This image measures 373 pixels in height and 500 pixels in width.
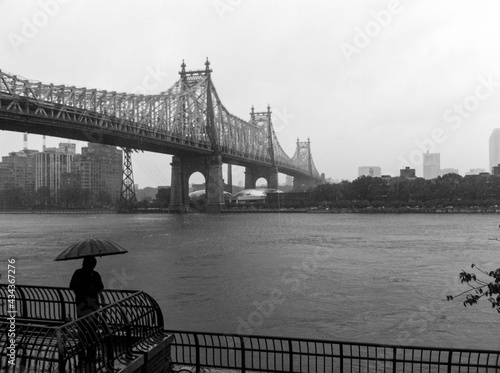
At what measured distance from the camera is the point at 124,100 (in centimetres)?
7594

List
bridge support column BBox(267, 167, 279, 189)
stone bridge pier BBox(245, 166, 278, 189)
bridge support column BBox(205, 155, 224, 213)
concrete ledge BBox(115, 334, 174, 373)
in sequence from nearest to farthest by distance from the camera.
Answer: concrete ledge BBox(115, 334, 174, 373), bridge support column BBox(205, 155, 224, 213), bridge support column BBox(267, 167, 279, 189), stone bridge pier BBox(245, 166, 278, 189)

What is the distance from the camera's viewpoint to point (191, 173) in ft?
341

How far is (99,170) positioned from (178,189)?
304 feet

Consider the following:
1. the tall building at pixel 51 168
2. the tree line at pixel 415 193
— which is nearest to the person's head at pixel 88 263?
the tree line at pixel 415 193

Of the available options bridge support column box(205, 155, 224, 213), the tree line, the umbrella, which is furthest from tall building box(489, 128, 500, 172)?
the umbrella

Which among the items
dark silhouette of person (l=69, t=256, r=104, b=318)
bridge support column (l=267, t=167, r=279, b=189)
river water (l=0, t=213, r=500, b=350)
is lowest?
river water (l=0, t=213, r=500, b=350)

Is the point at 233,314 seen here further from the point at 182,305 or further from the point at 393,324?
the point at 393,324

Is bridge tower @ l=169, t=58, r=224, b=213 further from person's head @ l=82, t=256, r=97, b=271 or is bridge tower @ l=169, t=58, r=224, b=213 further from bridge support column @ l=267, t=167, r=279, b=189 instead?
person's head @ l=82, t=256, r=97, b=271

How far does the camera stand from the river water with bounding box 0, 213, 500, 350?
16.0 metres

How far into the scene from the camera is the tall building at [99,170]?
614 feet

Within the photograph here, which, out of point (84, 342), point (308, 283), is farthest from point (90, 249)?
point (308, 283)

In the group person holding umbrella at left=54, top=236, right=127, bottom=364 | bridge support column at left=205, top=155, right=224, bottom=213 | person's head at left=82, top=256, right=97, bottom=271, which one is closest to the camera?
person holding umbrella at left=54, top=236, right=127, bottom=364

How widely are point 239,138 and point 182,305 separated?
10825cm

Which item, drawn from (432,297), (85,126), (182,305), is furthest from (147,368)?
(85,126)
